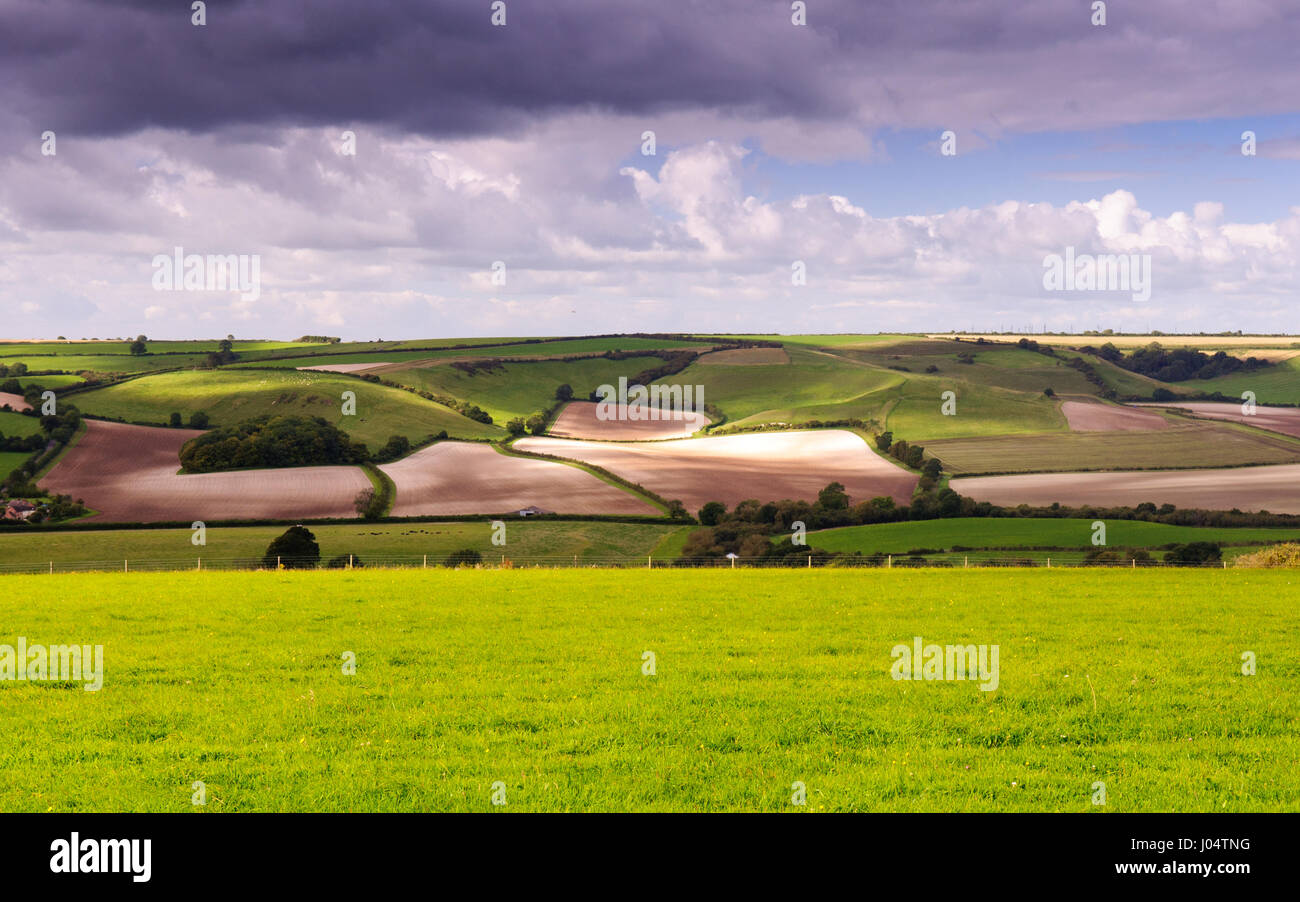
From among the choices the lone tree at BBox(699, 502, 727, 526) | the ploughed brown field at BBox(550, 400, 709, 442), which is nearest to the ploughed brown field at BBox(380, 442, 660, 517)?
the lone tree at BBox(699, 502, 727, 526)

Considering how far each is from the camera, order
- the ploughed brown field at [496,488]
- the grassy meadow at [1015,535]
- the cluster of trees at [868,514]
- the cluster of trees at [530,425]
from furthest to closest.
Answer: the cluster of trees at [530,425]
the ploughed brown field at [496,488]
the cluster of trees at [868,514]
the grassy meadow at [1015,535]

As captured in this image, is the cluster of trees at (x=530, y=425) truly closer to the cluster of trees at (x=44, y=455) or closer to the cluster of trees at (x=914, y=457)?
the cluster of trees at (x=914, y=457)

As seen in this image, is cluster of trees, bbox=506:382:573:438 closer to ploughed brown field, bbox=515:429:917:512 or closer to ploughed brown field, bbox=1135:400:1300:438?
ploughed brown field, bbox=515:429:917:512

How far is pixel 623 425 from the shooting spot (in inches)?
7087

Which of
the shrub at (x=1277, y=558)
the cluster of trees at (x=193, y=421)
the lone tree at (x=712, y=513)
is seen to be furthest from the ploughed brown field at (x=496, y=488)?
the shrub at (x=1277, y=558)

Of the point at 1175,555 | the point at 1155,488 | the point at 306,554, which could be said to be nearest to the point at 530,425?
the point at 306,554

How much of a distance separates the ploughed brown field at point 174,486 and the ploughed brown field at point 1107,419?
374 feet

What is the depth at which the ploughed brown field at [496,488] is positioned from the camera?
9938 centimetres

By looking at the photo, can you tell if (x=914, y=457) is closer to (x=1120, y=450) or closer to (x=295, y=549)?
(x=1120, y=450)

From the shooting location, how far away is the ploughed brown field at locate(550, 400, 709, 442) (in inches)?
6649

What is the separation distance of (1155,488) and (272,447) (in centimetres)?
10315

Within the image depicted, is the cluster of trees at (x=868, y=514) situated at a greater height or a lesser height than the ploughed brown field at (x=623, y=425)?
lesser

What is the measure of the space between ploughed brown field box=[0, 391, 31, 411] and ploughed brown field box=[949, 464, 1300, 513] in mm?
121723
